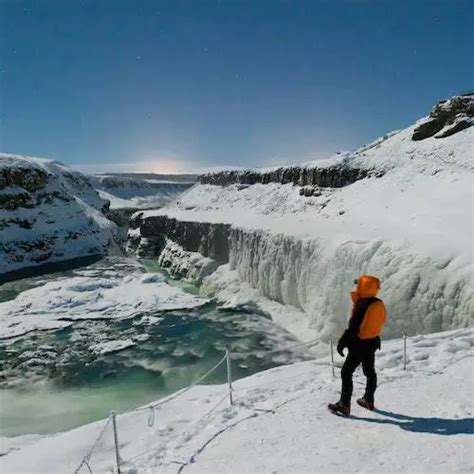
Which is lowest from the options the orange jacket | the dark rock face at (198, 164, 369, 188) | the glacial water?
the glacial water

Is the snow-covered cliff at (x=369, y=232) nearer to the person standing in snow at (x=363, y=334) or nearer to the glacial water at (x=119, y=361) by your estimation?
the glacial water at (x=119, y=361)

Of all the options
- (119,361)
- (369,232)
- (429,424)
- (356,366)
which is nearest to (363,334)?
(356,366)

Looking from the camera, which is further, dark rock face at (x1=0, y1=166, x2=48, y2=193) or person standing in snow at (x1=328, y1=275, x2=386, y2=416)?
dark rock face at (x1=0, y1=166, x2=48, y2=193)

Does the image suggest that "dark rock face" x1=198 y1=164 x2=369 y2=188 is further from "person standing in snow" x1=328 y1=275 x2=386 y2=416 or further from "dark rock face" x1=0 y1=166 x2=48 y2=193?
"person standing in snow" x1=328 y1=275 x2=386 y2=416

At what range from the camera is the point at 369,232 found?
19.1m

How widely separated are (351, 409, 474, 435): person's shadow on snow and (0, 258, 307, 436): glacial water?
30.7 feet

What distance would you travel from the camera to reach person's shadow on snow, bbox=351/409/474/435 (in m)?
5.05

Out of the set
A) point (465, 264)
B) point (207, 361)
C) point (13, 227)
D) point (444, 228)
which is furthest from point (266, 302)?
point (13, 227)

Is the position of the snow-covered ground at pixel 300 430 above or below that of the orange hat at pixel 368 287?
below

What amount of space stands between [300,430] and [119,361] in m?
13.1

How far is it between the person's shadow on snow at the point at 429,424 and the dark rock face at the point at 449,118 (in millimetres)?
30438

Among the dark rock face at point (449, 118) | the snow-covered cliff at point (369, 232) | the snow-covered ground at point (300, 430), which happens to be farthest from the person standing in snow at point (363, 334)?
the dark rock face at point (449, 118)

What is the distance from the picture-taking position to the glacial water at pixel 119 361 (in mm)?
13250

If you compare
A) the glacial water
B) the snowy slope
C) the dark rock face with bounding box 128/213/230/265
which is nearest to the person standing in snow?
the glacial water
